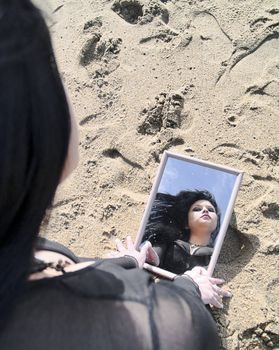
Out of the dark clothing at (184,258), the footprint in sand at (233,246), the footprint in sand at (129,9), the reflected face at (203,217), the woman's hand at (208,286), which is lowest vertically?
the woman's hand at (208,286)

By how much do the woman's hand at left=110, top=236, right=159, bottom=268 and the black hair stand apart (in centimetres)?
5

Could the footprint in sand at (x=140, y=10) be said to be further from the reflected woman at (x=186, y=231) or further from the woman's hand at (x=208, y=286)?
the woman's hand at (x=208, y=286)

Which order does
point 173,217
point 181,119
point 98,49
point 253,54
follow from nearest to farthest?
point 173,217, point 181,119, point 253,54, point 98,49

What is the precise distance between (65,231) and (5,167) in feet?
3.99

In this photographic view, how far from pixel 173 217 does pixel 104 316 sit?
0.93 m

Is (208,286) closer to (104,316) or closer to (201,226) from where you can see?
(201,226)

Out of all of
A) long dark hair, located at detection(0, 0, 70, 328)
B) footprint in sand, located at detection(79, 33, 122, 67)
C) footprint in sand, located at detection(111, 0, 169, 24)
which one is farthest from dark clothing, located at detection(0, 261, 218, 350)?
footprint in sand, located at detection(111, 0, 169, 24)

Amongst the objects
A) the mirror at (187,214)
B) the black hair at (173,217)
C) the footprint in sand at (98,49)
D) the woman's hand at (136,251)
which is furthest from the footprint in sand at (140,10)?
the woman's hand at (136,251)

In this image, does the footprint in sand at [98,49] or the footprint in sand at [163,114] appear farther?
the footprint in sand at [98,49]

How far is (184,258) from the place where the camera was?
160 centimetres

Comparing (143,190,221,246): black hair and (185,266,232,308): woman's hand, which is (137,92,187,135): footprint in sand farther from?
(185,266,232,308): woman's hand

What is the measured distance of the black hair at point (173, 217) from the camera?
1.62 metres

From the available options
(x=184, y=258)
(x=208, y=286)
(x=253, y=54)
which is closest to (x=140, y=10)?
(x=253, y=54)

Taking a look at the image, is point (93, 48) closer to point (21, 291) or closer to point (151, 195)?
point (151, 195)
